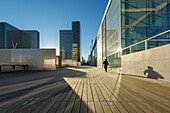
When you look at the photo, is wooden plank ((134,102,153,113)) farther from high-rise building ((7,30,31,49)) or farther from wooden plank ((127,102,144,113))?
high-rise building ((7,30,31,49))

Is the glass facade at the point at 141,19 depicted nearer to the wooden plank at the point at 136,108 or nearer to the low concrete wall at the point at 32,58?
the low concrete wall at the point at 32,58

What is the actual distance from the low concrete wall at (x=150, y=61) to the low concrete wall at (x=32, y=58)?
11.7m

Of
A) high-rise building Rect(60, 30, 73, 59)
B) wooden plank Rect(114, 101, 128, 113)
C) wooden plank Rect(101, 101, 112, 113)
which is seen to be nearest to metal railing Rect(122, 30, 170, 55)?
wooden plank Rect(114, 101, 128, 113)

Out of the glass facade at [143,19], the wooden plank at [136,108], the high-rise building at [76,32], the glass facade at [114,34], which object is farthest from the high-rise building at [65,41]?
the wooden plank at [136,108]

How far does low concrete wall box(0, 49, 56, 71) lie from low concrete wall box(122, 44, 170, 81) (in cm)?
1170

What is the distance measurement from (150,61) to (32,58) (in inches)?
667

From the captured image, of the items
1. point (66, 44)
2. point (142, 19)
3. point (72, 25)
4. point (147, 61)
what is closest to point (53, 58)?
point (142, 19)

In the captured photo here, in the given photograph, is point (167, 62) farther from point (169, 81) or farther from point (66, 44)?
point (66, 44)

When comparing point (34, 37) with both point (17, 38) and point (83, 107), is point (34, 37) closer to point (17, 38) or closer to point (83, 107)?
point (17, 38)

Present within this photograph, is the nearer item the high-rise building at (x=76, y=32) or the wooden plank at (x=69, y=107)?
the wooden plank at (x=69, y=107)

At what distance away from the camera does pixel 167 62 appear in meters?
7.77

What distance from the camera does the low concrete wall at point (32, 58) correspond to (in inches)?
872

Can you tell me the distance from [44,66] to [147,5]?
594 inches

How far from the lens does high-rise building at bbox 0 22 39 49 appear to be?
56.8 metres
